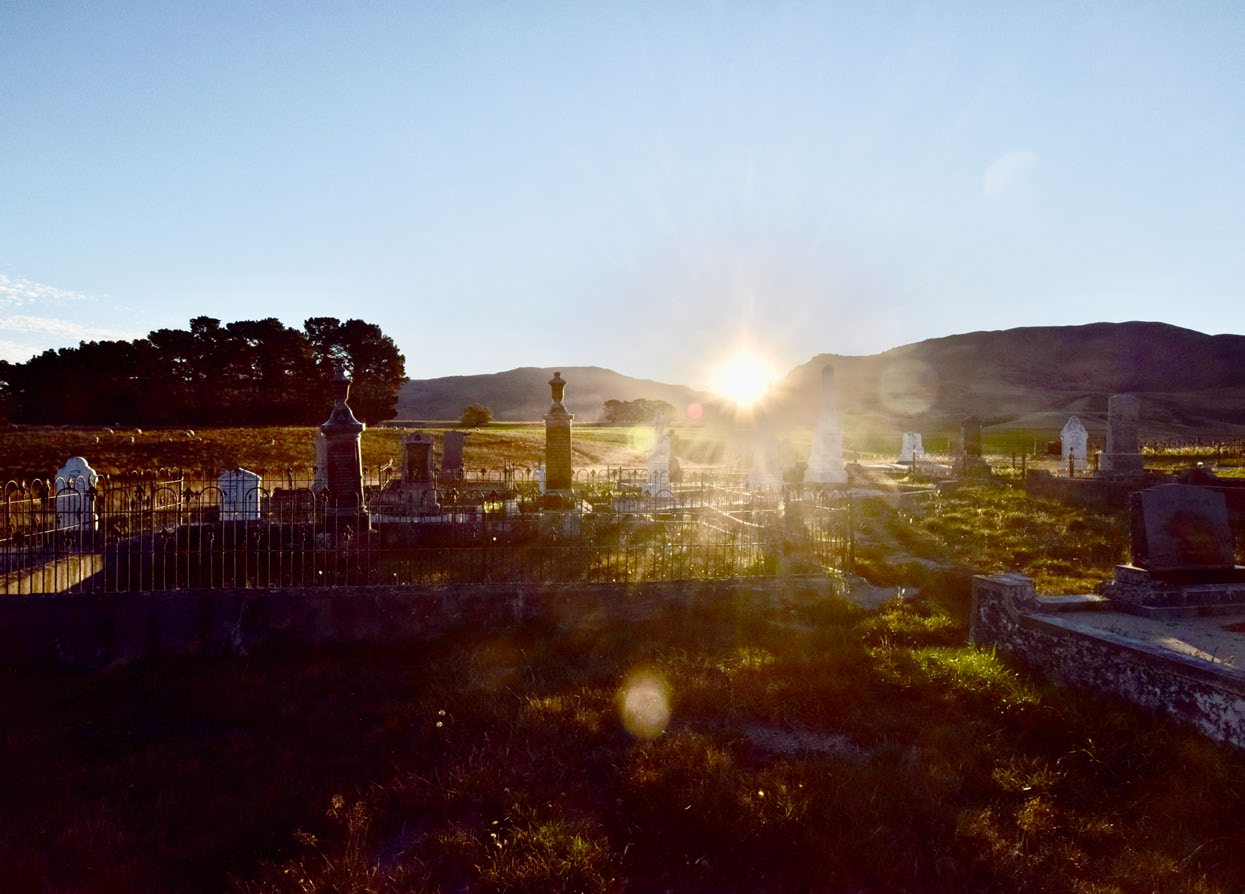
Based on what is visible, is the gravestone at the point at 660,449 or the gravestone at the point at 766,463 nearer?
the gravestone at the point at 766,463

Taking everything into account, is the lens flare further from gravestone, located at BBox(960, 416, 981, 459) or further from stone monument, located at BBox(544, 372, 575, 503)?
gravestone, located at BBox(960, 416, 981, 459)

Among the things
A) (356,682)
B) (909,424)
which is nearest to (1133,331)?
(909,424)

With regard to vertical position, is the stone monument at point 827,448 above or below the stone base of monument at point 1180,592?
above

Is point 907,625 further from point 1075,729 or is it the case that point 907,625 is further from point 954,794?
point 954,794

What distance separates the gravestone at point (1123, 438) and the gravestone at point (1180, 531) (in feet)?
47.4

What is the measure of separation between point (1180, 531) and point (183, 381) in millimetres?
61184

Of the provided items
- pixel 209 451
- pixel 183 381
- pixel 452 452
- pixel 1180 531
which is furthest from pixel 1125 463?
pixel 183 381

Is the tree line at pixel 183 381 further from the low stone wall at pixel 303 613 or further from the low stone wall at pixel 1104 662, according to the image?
the low stone wall at pixel 1104 662

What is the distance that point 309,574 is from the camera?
9.76 m

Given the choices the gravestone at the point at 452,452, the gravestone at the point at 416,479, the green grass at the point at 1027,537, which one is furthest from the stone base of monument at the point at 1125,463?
the gravestone at the point at 416,479

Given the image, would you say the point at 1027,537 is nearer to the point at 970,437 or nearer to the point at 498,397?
the point at 970,437

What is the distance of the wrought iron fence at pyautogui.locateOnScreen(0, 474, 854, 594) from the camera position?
28.5ft

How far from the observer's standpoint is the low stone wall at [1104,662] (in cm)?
506

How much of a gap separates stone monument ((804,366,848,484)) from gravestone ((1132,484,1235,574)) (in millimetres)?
14627
